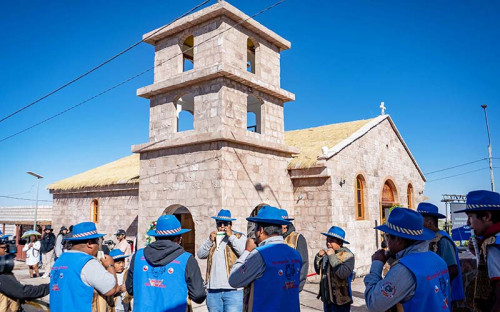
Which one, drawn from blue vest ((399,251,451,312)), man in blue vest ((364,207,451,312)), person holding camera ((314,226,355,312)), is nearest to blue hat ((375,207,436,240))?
man in blue vest ((364,207,451,312))

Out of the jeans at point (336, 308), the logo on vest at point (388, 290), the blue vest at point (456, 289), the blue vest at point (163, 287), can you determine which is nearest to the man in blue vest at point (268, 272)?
the blue vest at point (163, 287)

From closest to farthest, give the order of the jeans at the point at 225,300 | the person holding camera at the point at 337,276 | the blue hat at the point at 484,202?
1. the blue hat at the point at 484,202
2. the person holding camera at the point at 337,276
3. the jeans at the point at 225,300

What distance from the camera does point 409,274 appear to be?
2.69 m

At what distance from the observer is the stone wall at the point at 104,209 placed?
47.3 feet

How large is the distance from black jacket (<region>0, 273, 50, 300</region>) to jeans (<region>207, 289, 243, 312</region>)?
2347 mm

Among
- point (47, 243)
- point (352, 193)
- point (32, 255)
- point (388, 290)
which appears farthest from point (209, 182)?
point (32, 255)

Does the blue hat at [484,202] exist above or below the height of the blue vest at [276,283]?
above

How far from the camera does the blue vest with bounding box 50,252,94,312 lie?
3.52m

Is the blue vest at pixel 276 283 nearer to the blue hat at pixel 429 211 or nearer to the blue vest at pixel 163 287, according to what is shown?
the blue vest at pixel 163 287

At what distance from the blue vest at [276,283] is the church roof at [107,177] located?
37.3ft

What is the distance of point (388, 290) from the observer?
107 inches

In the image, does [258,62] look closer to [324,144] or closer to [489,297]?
[324,144]

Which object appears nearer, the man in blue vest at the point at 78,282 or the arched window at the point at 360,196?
the man in blue vest at the point at 78,282

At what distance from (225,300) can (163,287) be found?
2.14 meters
